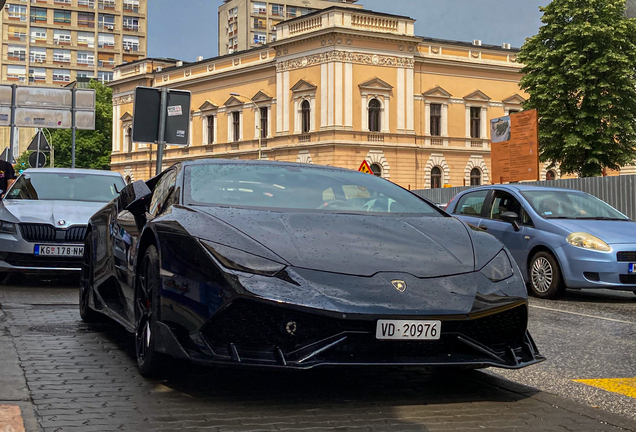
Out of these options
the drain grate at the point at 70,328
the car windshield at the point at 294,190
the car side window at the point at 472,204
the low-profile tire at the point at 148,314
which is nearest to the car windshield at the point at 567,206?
the car side window at the point at 472,204

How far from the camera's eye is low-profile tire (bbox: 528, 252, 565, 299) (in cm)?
1070

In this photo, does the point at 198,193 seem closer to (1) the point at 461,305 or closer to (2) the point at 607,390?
(1) the point at 461,305

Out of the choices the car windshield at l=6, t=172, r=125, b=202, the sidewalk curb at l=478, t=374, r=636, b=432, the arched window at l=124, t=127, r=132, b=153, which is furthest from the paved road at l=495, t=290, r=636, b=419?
the arched window at l=124, t=127, r=132, b=153

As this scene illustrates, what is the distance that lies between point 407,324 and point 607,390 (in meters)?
1.64

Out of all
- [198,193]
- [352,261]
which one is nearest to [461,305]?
[352,261]

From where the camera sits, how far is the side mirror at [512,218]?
11.1 meters

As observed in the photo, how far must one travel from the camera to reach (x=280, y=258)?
14.3 ft

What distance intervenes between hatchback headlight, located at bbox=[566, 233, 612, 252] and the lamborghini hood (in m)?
5.83

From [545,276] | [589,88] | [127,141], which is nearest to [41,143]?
[545,276]

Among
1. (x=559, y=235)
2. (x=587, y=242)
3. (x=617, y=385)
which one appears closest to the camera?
(x=617, y=385)

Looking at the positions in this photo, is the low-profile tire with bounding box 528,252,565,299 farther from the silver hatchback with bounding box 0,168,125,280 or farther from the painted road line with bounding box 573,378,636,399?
the silver hatchback with bounding box 0,168,125,280

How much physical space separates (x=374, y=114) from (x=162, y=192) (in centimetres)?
5109

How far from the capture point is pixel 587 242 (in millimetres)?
10523

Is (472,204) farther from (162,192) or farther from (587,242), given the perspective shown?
(162,192)
